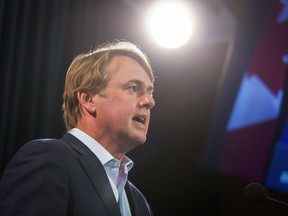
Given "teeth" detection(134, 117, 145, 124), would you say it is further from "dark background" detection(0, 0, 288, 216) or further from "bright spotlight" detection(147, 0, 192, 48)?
"bright spotlight" detection(147, 0, 192, 48)

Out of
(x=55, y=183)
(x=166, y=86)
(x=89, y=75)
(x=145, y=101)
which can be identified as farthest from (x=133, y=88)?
(x=166, y=86)

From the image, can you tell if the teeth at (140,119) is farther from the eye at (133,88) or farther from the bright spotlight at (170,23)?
the bright spotlight at (170,23)

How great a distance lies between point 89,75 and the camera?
1523mm

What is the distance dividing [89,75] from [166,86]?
1542mm

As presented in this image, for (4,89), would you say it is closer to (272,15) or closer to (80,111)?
(80,111)

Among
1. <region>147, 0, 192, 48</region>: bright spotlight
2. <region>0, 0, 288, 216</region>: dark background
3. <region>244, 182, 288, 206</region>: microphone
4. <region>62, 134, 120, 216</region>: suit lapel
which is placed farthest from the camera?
<region>147, 0, 192, 48</region>: bright spotlight

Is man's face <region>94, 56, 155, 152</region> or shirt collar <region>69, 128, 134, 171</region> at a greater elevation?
man's face <region>94, 56, 155, 152</region>

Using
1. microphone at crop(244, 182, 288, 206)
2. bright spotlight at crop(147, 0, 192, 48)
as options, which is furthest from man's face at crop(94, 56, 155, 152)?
bright spotlight at crop(147, 0, 192, 48)

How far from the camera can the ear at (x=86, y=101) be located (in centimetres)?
148

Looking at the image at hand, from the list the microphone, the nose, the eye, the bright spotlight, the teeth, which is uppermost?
the bright spotlight

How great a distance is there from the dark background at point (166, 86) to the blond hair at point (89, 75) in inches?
26.3

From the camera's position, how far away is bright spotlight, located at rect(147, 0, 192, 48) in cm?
262

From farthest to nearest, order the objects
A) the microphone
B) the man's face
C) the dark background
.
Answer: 1. the dark background
2. the man's face
3. the microphone

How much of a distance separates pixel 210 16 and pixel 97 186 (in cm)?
212
